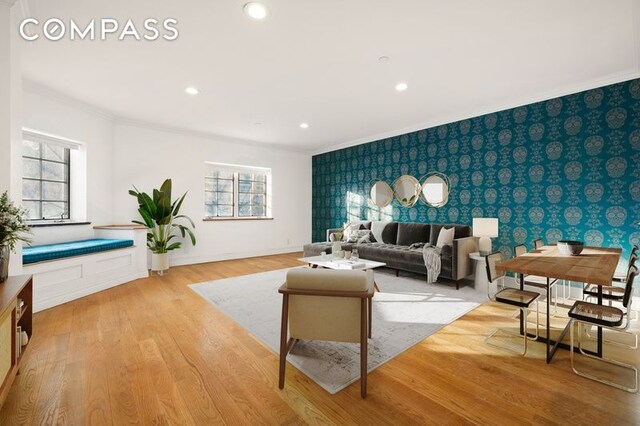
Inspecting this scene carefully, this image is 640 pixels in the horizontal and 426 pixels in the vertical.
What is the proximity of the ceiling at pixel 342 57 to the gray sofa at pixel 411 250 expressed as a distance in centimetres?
200

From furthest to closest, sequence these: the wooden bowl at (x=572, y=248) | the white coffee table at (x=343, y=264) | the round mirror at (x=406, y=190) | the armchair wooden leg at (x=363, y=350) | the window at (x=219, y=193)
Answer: the window at (x=219, y=193), the round mirror at (x=406, y=190), the white coffee table at (x=343, y=264), the wooden bowl at (x=572, y=248), the armchair wooden leg at (x=363, y=350)

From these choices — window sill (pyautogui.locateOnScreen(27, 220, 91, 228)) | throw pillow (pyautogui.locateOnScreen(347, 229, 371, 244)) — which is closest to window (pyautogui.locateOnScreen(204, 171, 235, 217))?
window sill (pyautogui.locateOnScreen(27, 220, 91, 228))

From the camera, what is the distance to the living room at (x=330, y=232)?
180 centimetres

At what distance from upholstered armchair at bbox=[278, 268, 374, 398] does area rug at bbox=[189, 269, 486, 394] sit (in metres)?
0.30

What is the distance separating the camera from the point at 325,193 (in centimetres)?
748

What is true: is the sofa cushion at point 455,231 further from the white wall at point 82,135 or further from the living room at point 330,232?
the white wall at point 82,135

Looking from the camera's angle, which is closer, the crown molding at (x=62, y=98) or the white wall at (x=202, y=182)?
the crown molding at (x=62, y=98)

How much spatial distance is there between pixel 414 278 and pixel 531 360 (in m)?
2.39

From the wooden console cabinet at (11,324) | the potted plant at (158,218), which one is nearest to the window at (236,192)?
the potted plant at (158,218)

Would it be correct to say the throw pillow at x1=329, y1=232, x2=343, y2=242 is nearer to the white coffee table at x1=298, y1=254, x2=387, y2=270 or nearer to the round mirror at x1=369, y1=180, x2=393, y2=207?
the round mirror at x1=369, y1=180, x2=393, y2=207

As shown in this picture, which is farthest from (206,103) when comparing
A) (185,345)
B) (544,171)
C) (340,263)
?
(544,171)

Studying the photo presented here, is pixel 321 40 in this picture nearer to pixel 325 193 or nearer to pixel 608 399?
pixel 608 399

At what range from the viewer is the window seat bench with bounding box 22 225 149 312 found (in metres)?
3.21

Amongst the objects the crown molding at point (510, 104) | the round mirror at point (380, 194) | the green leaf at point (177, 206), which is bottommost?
the green leaf at point (177, 206)
